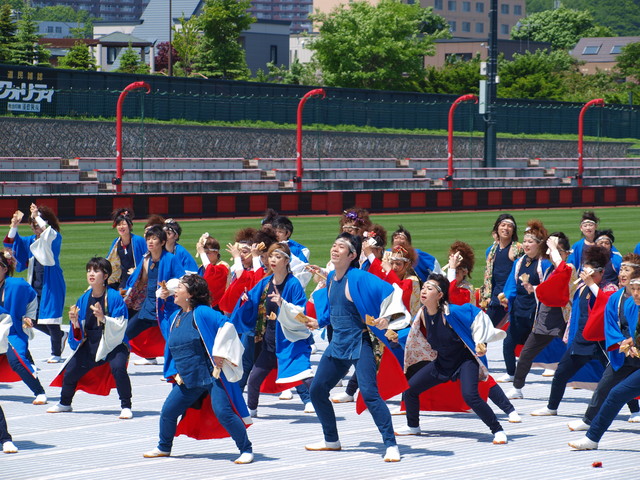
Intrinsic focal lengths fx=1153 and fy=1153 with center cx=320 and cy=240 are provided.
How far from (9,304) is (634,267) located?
20.0 feet

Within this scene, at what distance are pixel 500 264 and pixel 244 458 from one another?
16.4ft

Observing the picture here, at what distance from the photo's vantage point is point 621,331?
9.39 meters

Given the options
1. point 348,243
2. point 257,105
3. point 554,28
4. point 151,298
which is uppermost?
point 554,28

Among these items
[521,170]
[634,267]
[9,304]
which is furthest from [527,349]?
[521,170]

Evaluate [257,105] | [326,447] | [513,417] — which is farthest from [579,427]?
[257,105]

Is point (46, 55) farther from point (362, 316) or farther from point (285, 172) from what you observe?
point (362, 316)

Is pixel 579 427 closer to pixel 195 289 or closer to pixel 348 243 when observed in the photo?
pixel 348 243

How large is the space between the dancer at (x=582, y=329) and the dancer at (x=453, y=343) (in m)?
1.00

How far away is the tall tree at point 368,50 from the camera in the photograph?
2913 inches

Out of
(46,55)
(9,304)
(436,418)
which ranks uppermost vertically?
(46,55)

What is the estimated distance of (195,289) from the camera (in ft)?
29.4

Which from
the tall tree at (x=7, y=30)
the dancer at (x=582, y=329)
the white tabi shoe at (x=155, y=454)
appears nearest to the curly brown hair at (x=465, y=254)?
the dancer at (x=582, y=329)

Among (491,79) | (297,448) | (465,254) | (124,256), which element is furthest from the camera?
(491,79)

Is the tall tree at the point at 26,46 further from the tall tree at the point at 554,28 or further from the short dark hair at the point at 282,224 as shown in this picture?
the tall tree at the point at 554,28
